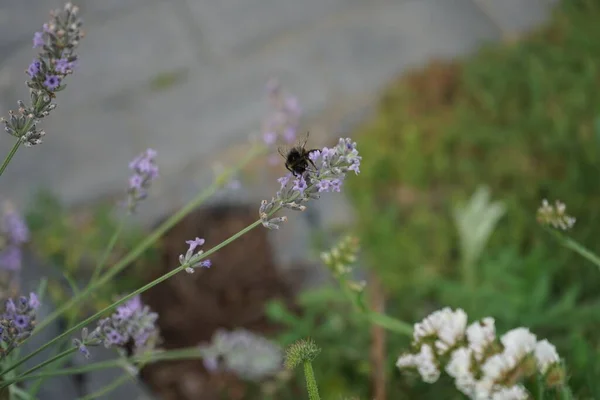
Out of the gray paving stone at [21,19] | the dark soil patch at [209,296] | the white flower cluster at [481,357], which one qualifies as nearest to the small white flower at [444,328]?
the white flower cluster at [481,357]

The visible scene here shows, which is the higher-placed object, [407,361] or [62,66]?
[62,66]

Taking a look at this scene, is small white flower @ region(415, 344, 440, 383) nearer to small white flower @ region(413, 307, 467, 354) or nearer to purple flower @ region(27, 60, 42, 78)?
small white flower @ region(413, 307, 467, 354)

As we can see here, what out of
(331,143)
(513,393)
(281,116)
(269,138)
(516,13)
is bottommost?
(513,393)

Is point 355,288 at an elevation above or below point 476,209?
below

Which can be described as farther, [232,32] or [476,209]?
[232,32]

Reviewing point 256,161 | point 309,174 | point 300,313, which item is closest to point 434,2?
point 256,161

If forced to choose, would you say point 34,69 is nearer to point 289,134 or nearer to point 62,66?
point 62,66

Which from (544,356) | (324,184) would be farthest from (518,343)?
(324,184)

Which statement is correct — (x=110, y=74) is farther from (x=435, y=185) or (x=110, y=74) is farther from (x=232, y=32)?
(x=435, y=185)
